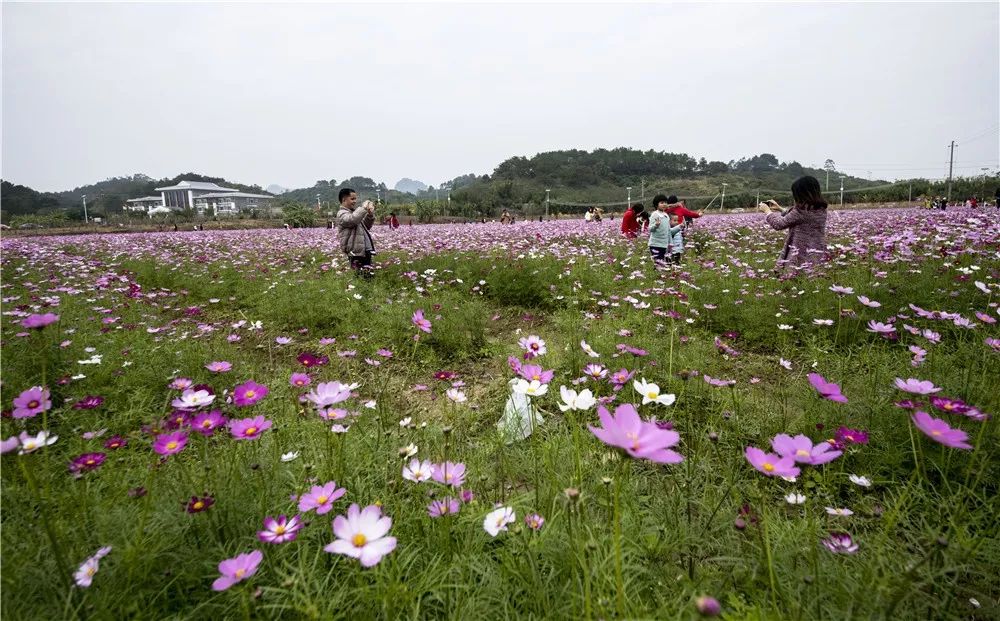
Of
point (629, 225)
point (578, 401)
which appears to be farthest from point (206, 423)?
point (629, 225)

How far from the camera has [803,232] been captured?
479 centimetres

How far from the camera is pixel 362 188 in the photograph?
111 meters

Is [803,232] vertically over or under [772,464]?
over

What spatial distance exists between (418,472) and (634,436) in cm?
71

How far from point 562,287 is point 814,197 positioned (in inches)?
111

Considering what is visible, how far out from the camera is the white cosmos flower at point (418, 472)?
1120 millimetres

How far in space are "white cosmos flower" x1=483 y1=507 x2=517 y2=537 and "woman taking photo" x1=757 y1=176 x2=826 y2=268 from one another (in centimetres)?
467

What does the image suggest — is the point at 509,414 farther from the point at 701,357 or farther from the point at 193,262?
the point at 193,262

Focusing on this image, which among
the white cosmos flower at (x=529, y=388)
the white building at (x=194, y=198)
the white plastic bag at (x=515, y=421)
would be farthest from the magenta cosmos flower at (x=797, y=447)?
the white building at (x=194, y=198)

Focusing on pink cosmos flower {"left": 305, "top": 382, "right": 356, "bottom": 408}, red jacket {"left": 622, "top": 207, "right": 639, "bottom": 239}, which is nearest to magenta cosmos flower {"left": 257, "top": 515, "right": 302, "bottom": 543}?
pink cosmos flower {"left": 305, "top": 382, "right": 356, "bottom": 408}

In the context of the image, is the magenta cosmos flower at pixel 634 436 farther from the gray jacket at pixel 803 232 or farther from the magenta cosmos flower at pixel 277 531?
the gray jacket at pixel 803 232

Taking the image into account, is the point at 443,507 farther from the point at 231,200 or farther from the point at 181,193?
the point at 181,193

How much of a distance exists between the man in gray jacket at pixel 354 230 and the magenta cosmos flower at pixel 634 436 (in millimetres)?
5632

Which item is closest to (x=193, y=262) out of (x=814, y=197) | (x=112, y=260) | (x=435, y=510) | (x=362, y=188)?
(x=112, y=260)
